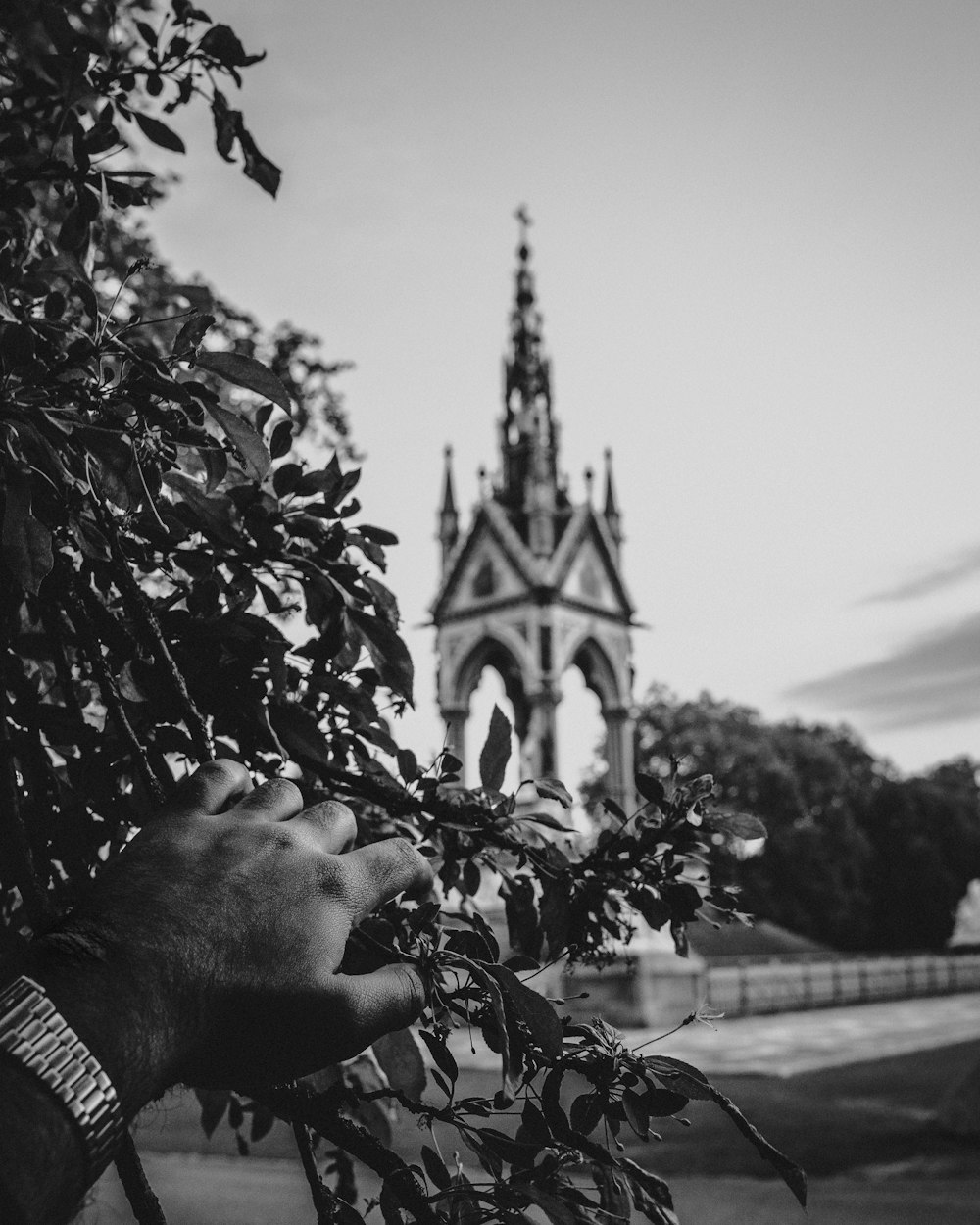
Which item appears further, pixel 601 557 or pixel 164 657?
pixel 601 557

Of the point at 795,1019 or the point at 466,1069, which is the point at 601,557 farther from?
the point at 466,1069

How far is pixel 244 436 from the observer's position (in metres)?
1.58

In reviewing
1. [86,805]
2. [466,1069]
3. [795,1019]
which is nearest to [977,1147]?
[466,1069]

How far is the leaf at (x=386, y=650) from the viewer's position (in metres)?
2.03

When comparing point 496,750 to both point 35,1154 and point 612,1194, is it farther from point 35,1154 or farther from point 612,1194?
point 35,1154

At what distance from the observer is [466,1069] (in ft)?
47.0

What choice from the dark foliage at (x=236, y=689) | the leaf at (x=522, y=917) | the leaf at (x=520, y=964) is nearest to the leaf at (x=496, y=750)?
the dark foliage at (x=236, y=689)

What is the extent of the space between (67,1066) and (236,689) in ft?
3.10

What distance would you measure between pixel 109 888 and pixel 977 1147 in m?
9.49

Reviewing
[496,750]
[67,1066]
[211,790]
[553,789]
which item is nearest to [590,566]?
[553,789]

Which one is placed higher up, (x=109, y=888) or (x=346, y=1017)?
(x=109, y=888)

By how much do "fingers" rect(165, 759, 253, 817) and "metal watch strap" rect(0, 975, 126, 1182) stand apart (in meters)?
0.29

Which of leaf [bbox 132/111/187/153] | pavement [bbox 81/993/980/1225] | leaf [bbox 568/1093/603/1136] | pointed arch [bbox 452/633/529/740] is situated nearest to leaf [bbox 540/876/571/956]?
leaf [bbox 568/1093/603/1136]

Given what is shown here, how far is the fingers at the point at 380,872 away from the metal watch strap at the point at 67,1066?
326 mm
